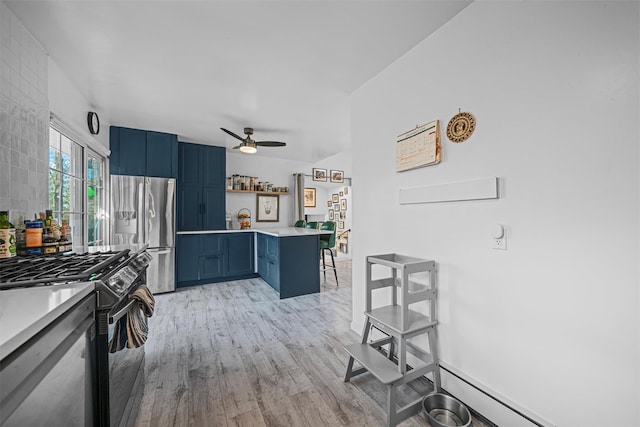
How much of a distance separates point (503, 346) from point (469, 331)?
0.18m

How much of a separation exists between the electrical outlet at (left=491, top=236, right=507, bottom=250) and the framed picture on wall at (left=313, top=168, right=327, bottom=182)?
5102 mm

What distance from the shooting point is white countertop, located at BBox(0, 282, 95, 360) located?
573mm

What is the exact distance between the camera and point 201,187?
4.48 metres

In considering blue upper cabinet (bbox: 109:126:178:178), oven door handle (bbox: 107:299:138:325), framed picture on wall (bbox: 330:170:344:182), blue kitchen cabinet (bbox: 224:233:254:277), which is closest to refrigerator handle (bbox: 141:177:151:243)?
blue upper cabinet (bbox: 109:126:178:178)

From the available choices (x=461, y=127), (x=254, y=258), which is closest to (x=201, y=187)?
(x=254, y=258)

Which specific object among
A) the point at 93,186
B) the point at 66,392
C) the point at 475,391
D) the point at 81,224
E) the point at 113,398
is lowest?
the point at 475,391

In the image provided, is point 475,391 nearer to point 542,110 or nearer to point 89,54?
point 542,110

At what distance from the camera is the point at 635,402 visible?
995 millimetres

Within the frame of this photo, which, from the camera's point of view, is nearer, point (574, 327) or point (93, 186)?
point (574, 327)

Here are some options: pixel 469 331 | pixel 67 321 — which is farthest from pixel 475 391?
pixel 67 321

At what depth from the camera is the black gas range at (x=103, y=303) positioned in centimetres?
100

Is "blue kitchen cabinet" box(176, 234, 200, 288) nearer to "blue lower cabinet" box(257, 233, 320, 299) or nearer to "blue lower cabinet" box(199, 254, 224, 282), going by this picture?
"blue lower cabinet" box(199, 254, 224, 282)

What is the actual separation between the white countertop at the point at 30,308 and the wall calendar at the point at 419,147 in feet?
6.20

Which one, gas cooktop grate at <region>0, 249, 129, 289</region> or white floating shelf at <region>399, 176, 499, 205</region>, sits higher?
white floating shelf at <region>399, 176, 499, 205</region>
